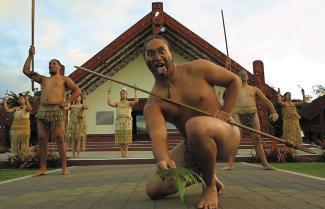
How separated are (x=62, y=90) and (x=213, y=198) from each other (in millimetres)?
4550

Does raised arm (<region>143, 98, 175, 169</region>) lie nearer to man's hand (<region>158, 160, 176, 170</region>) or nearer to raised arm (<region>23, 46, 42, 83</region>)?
man's hand (<region>158, 160, 176, 170</region>)

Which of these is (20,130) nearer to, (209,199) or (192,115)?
(192,115)

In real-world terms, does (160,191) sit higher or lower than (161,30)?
lower

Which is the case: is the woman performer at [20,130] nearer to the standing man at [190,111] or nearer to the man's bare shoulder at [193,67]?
the standing man at [190,111]

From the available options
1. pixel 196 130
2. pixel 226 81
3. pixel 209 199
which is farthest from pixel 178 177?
pixel 226 81

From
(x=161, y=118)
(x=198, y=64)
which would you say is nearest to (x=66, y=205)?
(x=161, y=118)

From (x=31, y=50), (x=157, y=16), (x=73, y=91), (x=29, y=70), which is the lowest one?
(x=73, y=91)

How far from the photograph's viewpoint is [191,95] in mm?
3285

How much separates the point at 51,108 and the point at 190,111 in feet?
13.3

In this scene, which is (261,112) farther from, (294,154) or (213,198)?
(213,198)

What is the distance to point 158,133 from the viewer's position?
315 cm

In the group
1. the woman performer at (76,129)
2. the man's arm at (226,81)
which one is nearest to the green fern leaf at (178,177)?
the man's arm at (226,81)

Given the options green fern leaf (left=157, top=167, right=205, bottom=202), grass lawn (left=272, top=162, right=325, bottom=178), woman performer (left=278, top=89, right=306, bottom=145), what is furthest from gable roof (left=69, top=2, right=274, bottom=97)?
green fern leaf (left=157, top=167, right=205, bottom=202)

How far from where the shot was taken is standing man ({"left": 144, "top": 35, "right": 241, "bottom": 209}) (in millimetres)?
2994
